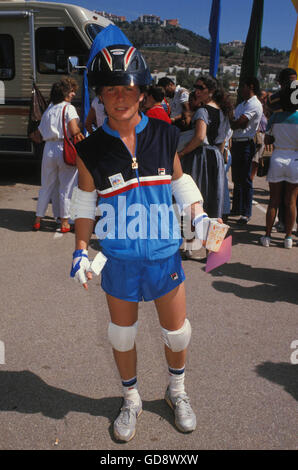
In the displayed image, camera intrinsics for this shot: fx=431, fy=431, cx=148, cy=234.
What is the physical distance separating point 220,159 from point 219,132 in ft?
1.37

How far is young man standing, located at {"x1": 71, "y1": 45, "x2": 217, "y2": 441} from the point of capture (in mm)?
2119

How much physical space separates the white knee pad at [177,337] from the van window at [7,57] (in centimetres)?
789

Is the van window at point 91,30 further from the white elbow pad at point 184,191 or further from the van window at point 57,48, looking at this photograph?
the white elbow pad at point 184,191

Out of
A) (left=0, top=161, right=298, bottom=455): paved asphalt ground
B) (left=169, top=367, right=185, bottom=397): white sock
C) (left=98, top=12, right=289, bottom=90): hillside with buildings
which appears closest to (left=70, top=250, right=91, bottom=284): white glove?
(left=169, top=367, right=185, bottom=397): white sock

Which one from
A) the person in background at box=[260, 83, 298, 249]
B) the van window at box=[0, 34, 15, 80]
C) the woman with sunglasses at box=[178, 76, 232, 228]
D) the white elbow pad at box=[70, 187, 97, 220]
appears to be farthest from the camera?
the van window at box=[0, 34, 15, 80]

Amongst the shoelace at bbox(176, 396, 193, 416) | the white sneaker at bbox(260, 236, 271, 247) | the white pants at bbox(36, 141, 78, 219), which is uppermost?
the white pants at bbox(36, 141, 78, 219)

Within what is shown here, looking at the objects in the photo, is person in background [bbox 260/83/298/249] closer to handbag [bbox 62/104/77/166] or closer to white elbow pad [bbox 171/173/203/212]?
handbag [bbox 62/104/77/166]

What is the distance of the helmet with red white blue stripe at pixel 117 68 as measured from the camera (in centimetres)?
204

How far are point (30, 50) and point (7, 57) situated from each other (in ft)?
2.01

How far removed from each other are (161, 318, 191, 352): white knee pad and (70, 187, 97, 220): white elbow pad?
0.80m

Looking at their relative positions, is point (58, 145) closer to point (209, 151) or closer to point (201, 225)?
point (209, 151)

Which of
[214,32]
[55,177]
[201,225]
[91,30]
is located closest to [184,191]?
[201,225]

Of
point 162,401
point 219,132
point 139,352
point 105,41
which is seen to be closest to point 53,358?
point 139,352

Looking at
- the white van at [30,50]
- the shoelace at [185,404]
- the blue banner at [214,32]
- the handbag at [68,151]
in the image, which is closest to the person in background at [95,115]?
the handbag at [68,151]
